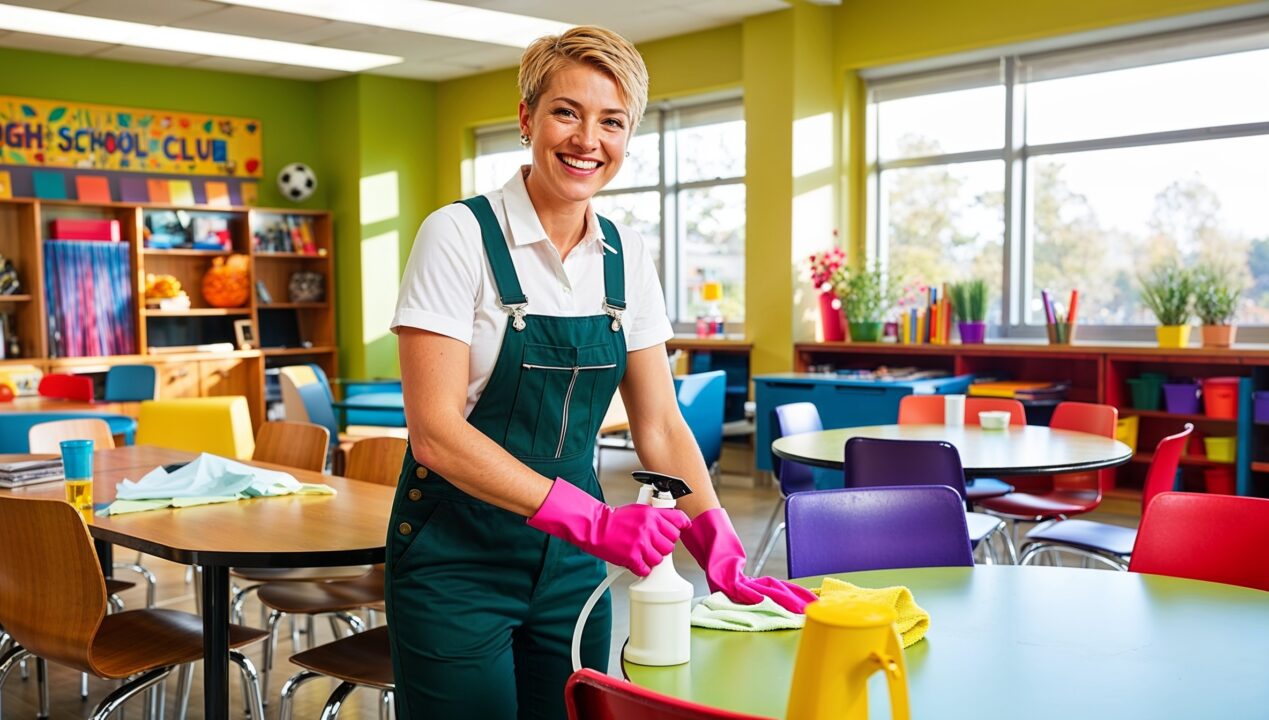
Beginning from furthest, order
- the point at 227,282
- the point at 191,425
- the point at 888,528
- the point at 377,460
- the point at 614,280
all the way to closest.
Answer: the point at 227,282 → the point at 191,425 → the point at 377,460 → the point at 888,528 → the point at 614,280

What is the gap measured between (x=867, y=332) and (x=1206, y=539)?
510 centimetres

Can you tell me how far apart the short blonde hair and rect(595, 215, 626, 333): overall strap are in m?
0.22

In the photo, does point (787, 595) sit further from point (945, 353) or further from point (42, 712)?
point (945, 353)

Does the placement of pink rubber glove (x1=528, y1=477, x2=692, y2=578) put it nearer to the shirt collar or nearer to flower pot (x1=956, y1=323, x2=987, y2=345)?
the shirt collar

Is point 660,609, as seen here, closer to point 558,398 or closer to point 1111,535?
point 558,398

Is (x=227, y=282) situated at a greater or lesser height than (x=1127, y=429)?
greater

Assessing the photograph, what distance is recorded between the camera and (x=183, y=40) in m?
8.12

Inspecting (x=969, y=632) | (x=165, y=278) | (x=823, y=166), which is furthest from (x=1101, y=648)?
(x=165, y=278)

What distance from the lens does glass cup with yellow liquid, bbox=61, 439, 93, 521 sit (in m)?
2.72

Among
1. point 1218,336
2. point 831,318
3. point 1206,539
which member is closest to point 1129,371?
point 1218,336

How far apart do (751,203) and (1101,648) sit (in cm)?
630

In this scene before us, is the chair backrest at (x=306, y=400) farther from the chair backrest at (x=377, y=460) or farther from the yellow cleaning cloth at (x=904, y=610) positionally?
the yellow cleaning cloth at (x=904, y=610)

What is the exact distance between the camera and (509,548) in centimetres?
168

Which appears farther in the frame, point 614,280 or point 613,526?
point 614,280
